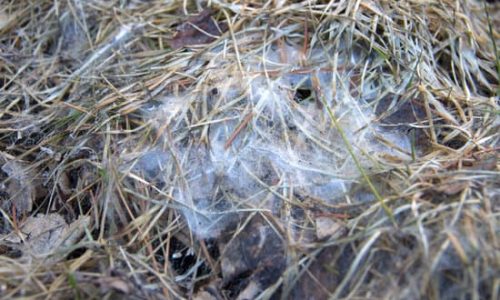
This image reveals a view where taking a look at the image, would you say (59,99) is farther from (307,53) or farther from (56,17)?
(307,53)

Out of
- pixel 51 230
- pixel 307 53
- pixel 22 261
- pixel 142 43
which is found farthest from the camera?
pixel 142 43

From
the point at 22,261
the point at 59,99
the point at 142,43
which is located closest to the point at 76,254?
the point at 22,261

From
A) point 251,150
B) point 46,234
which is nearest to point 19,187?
point 46,234

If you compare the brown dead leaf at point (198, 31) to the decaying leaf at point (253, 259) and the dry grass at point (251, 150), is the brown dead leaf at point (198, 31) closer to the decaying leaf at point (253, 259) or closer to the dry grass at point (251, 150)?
the dry grass at point (251, 150)

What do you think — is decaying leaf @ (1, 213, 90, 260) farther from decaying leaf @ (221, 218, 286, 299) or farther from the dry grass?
decaying leaf @ (221, 218, 286, 299)

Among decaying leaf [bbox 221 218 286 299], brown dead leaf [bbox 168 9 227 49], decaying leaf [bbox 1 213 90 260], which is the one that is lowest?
decaying leaf [bbox 221 218 286 299]

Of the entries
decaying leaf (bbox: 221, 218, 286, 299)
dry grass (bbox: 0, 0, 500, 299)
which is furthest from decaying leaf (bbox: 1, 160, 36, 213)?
decaying leaf (bbox: 221, 218, 286, 299)

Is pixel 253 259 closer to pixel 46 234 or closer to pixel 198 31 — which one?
pixel 46 234
